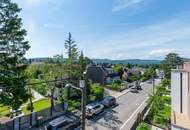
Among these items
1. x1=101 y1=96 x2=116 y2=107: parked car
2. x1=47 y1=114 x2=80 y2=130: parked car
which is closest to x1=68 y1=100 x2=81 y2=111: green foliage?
x1=101 y1=96 x2=116 y2=107: parked car

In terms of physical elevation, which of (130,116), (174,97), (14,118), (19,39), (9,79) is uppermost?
(19,39)

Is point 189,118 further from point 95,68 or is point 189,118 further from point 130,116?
point 95,68

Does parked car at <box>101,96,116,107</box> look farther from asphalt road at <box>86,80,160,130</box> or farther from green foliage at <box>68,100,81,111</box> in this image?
green foliage at <box>68,100,81,111</box>

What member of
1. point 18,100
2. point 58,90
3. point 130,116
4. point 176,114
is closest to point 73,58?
point 58,90

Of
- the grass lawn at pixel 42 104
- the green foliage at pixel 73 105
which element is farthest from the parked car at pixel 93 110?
the grass lawn at pixel 42 104

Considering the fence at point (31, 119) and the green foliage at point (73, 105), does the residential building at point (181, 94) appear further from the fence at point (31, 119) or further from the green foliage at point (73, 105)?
the fence at point (31, 119)
